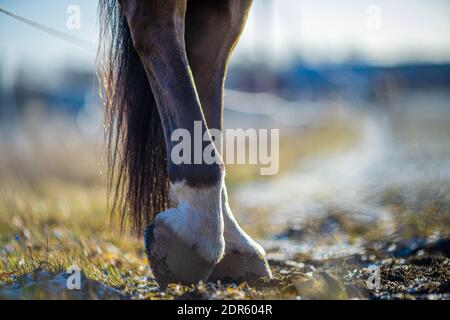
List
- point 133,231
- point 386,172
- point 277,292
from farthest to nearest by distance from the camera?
point 386,172 → point 133,231 → point 277,292

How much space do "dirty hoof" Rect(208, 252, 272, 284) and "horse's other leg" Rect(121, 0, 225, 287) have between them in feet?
0.73

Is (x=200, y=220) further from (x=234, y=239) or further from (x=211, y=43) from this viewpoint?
(x=211, y=43)

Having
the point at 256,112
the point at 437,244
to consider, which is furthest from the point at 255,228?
the point at 256,112

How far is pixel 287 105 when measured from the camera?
22.9 m

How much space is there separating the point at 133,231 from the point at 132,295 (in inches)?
25.5

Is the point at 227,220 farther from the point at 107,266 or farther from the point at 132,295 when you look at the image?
the point at 107,266

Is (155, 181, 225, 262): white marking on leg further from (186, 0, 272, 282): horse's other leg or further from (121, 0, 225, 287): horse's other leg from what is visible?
(186, 0, 272, 282): horse's other leg

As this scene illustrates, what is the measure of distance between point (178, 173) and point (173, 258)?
1.19 feet

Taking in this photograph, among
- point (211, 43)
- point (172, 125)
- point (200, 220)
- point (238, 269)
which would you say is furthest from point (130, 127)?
point (238, 269)

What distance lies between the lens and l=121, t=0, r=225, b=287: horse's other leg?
2723 millimetres

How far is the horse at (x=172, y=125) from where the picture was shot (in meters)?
2.74

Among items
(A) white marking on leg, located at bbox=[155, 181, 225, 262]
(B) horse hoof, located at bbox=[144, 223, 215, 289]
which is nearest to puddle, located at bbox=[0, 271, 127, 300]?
(B) horse hoof, located at bbox=[144, 223, 215, 289]

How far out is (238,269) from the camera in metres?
3.03

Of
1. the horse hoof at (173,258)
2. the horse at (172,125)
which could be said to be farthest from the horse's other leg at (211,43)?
the horse hoof at (173,258)
